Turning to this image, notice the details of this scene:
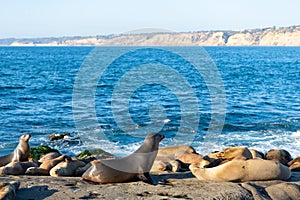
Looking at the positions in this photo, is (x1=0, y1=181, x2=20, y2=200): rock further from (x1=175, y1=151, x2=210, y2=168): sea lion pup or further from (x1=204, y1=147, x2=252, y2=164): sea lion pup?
(x1=204, y1=147, x2=252, y2=164): sea lion pup

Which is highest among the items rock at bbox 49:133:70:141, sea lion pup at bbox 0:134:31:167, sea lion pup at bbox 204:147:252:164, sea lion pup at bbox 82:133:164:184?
sea lion pup at bbox 82:133:164:184

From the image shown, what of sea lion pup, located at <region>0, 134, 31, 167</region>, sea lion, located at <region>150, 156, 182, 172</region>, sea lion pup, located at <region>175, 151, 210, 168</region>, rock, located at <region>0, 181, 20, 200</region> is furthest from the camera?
sea lion pup, located at <region>0, 134, 31, 167</region>

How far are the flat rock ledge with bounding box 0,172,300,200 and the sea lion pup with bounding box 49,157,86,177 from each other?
598 millimetres

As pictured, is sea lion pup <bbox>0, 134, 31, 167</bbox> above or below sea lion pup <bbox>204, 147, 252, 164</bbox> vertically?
below

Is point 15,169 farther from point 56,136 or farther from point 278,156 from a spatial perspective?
point 56,136

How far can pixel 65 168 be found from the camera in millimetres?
9477

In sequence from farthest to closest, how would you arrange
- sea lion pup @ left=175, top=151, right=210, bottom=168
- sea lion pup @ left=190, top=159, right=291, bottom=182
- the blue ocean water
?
the blue ocean water
sea lion pup @ left=175, top=151, right=210, bottom=168
sea lion pup @ left=190, top=159, right=291, bottom=182

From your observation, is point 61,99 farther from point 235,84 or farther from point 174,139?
point 235,84

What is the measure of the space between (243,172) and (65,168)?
3579 millimetres

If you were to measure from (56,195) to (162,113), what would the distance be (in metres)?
19.7

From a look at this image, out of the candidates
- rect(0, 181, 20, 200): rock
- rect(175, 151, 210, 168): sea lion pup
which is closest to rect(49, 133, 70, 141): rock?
rect(175, 151, 210, 168): sea lion pup

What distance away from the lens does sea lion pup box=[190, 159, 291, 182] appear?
8703mm

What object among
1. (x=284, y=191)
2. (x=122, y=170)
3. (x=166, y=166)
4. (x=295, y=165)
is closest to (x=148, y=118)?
(x=295, y=165)

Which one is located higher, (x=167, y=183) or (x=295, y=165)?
(x=167, y=183)
